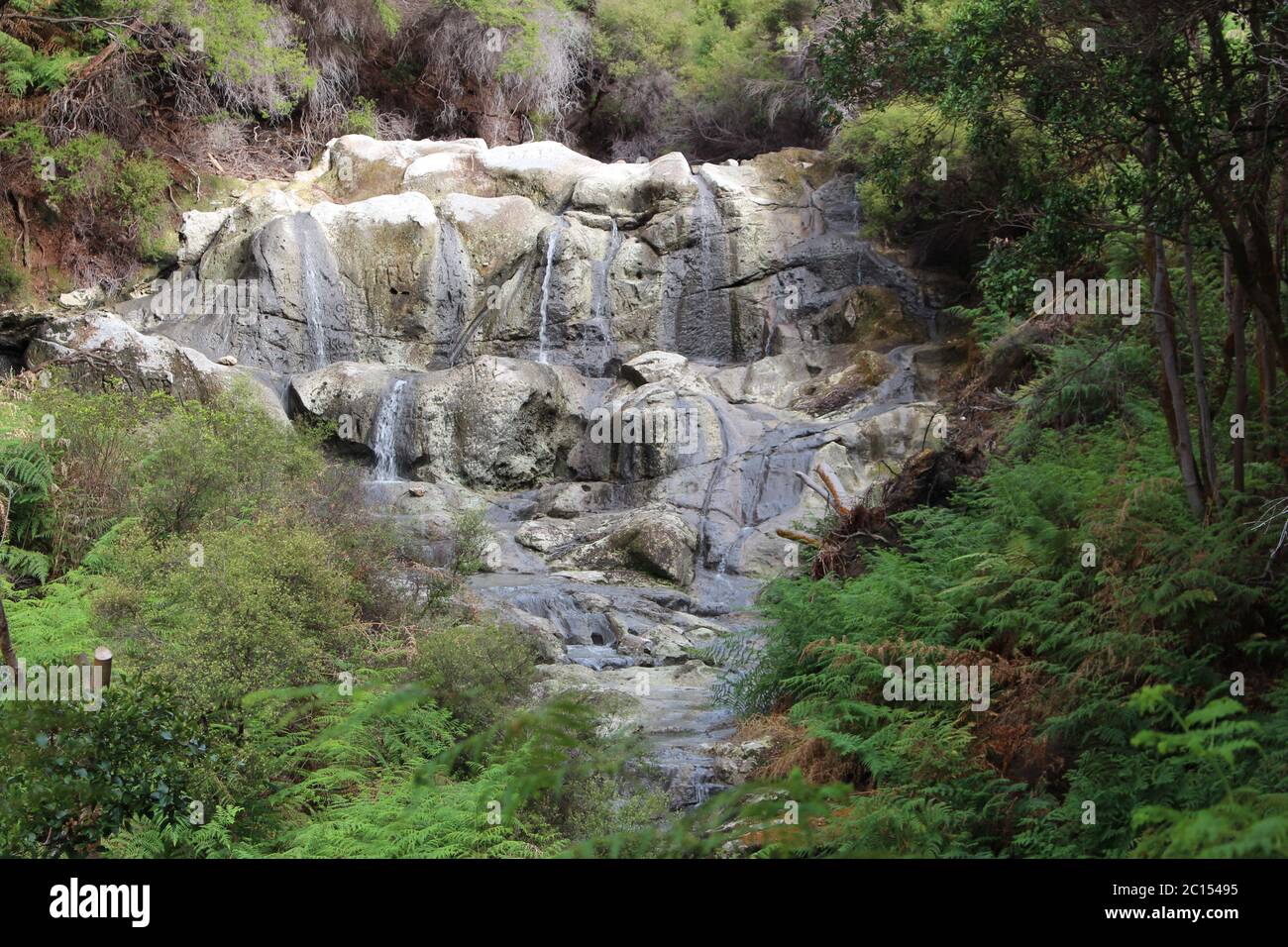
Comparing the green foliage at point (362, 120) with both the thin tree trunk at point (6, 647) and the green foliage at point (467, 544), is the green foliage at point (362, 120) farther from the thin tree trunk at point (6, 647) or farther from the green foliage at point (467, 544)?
the thin tree trunk at point (6, 647)

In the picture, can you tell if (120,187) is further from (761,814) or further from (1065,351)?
(761,814)

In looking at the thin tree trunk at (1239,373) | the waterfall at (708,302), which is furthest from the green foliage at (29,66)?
the thin tree trunk at (1239,373)

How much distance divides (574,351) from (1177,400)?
15.7 meters

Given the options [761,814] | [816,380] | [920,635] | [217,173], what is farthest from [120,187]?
[761,814]

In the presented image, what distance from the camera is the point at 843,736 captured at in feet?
21.8

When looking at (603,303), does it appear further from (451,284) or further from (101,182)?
(101,182)

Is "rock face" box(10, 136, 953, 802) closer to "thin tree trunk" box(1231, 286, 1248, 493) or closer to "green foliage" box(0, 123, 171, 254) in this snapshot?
"green foliage" box(0, 123, 171, 254)

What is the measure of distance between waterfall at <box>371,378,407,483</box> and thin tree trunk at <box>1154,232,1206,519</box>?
14273 millimetres

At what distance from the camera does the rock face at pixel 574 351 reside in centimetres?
1559

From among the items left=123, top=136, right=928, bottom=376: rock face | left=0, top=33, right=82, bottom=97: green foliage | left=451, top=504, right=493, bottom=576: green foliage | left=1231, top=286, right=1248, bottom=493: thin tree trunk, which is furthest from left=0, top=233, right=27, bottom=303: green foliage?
left=1231, top=286, right=1248, bottom=493: thin tree trunk

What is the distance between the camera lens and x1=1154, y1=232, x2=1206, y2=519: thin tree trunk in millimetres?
7062

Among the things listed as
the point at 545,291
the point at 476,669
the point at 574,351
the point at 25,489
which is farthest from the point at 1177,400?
the point at 545,291

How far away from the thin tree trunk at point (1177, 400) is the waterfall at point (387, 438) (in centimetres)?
1427

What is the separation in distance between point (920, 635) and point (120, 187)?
72.6 ft
